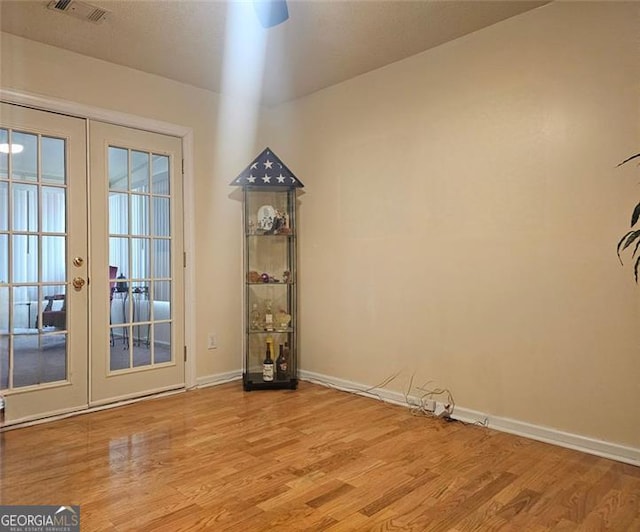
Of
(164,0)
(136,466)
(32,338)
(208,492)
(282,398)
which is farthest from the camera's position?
(282,398)

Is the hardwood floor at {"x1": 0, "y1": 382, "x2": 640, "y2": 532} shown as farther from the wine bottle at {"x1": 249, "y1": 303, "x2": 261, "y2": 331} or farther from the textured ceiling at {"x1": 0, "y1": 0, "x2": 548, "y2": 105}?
the textured ceiling at {"x1": 0, "y1": 0, "x2": 548, "y2": 105}

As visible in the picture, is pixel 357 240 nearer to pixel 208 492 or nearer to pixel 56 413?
pixel 208 492

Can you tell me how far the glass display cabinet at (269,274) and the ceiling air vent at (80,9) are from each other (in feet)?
5.01

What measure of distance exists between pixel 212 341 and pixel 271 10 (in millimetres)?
2651

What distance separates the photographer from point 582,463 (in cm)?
246

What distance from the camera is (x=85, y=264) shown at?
11.1 ft

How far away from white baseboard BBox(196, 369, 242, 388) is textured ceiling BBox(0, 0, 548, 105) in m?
2.47

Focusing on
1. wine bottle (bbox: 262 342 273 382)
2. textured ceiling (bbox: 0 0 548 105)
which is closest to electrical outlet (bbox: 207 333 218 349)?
wine bottle (bbox: 262 342 273 382)

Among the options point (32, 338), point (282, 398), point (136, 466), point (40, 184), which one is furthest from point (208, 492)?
point (40, 184)

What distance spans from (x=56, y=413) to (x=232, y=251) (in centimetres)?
184

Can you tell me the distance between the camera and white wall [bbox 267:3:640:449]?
2.54 m

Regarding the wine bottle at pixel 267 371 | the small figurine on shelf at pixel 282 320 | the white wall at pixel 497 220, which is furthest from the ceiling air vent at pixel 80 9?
the wine bottle at pixel 267 371

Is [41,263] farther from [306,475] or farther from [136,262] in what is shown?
[306,475]

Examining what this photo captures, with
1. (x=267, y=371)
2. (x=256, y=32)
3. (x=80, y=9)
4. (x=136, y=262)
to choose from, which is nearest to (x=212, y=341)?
(x=267, y=371)
